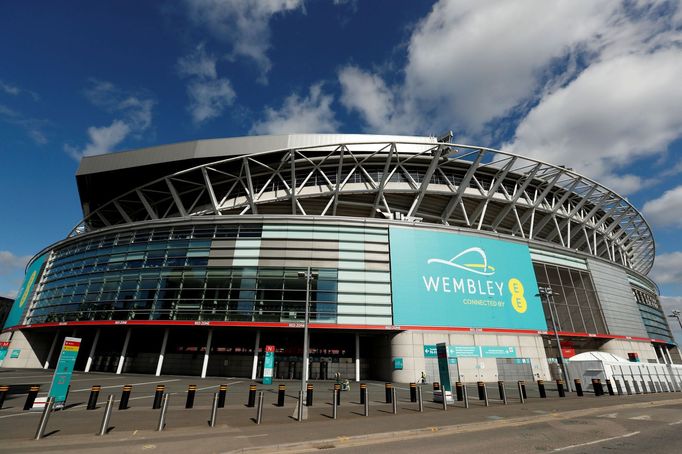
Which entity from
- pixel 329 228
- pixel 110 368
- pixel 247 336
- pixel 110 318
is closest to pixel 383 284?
pixel 329 228

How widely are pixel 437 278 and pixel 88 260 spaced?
3895 cm

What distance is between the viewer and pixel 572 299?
40812 mm

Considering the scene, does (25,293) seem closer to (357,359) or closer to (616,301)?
(357,359)

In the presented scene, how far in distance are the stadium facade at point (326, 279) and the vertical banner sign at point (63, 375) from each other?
15390 millimetres

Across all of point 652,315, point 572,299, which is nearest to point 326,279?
point 572,299

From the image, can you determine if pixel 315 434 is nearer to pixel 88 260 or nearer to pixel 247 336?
pixel 247 336

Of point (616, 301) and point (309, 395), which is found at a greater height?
point (616, 301)

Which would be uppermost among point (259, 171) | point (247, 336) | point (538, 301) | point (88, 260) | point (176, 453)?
point (259, 171)

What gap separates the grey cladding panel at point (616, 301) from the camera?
40.0m

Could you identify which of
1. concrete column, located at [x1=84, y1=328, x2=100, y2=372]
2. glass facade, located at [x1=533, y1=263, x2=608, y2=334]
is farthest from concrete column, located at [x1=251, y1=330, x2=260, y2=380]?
glass facade, located at [x1=533, y1=263, x2=608, y2=334]

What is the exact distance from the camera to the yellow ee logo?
3316 cm

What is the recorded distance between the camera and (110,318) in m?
31.0

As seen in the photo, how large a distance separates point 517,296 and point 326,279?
20.5 metres

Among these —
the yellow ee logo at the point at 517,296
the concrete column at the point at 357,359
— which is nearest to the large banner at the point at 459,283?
the yellow ee logo at the point at 517,296
